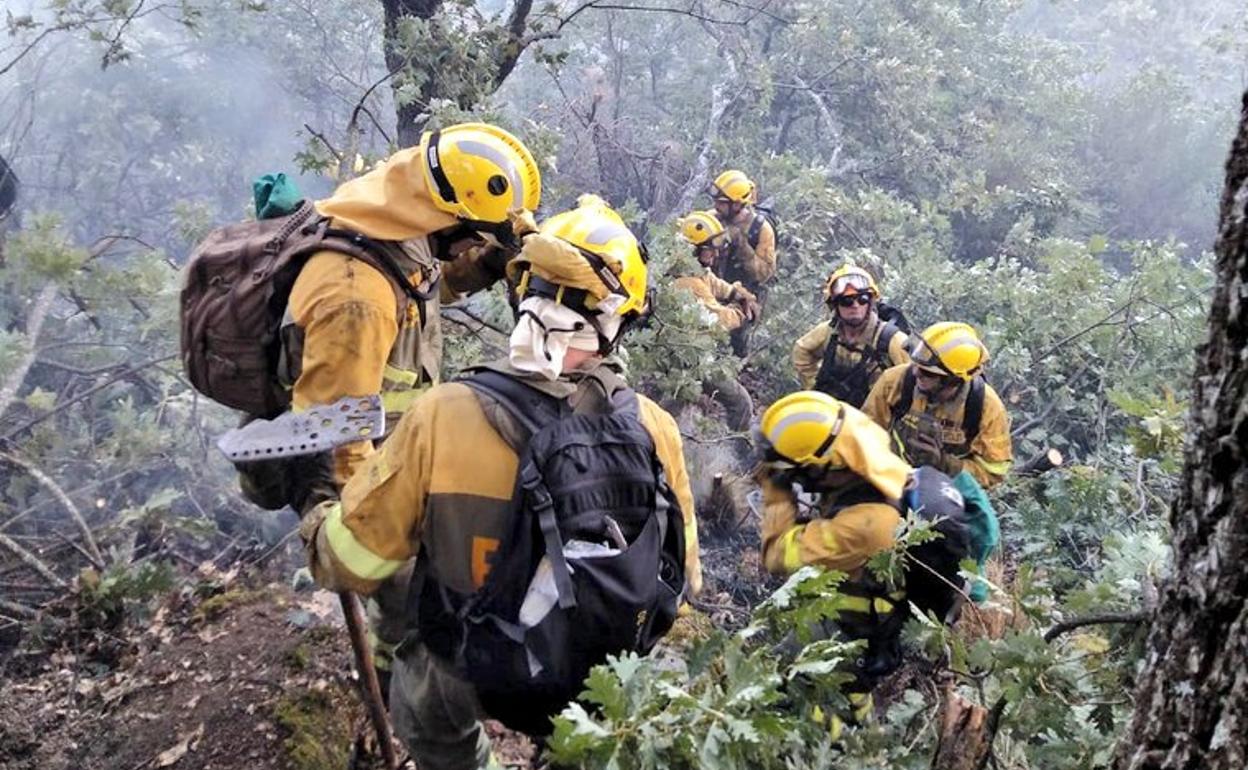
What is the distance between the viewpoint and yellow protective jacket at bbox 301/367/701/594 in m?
2.24

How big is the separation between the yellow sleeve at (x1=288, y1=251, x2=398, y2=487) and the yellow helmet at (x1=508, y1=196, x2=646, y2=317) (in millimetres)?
628

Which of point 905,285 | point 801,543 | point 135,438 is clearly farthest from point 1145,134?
point 135,438

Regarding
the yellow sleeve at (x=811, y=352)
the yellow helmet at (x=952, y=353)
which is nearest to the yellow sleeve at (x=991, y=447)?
the yellow helmet at (x=952, y=353)

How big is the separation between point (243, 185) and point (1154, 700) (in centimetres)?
1585

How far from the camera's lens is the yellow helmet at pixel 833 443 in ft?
12.4

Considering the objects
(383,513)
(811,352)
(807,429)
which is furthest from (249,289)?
(811,352)

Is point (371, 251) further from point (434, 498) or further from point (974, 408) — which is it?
point (974, 408)

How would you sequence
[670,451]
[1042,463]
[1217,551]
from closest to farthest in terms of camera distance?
[1217,551] < [670,451] < [1042,463]

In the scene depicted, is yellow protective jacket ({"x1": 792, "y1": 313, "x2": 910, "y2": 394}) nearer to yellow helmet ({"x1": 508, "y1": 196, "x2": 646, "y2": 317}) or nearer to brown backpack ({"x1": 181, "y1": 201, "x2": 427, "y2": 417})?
yellow helmet ({"x1": 508, "y1": 196, "x2": 646, "y2": 317})

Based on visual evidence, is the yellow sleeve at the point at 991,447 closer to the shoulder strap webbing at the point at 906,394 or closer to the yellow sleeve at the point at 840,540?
the shoulder strap webbing at the point at 906,394

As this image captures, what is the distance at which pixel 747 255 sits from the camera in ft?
29.6

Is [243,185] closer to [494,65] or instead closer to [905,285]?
[494,65]

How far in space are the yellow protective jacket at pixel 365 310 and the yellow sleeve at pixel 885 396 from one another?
349 cm

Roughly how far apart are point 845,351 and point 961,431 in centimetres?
142
